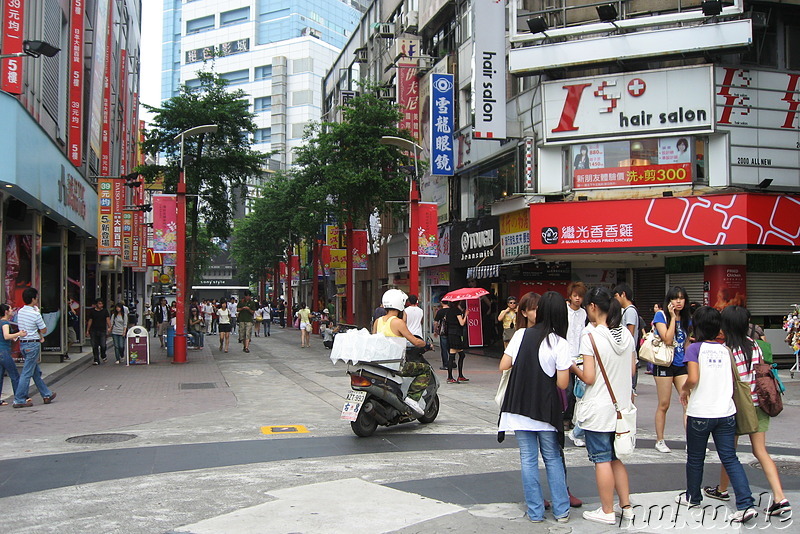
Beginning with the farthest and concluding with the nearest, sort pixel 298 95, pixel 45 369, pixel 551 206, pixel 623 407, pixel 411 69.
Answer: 1. pixel 298 95
2. pixel 411 69
3. pixel 551 206
4. pixel 45 369
5. pixel 623 407

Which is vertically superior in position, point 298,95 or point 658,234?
point 298,95

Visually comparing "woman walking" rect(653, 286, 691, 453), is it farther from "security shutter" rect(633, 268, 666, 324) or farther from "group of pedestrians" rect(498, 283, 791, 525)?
"security shutter" rect(633, 268, 666, 324)

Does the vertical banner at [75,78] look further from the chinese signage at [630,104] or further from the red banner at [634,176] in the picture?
the red banner at [634,176]

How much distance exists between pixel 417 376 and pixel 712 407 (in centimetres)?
494

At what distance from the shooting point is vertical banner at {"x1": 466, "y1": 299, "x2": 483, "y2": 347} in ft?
76.1

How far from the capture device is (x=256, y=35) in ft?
318

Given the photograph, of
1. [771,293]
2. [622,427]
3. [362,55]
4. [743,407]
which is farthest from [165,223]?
[362,55]

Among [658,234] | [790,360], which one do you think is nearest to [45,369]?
[658,234]

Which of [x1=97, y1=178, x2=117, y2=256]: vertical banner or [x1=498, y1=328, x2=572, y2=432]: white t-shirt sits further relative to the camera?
[x1=97, y1=178, x2=117, y2=256]: vertical banner

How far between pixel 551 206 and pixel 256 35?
8425cm

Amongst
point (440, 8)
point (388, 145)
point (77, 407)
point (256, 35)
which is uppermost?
point (256, 35)

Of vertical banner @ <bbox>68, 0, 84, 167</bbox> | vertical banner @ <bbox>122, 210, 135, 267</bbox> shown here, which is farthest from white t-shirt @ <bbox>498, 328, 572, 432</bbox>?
vertical banner @ <bbox>122, 210, 135, 267</bbox>

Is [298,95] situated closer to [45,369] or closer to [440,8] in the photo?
[440,8]

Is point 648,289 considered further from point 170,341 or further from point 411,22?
point 411,22
